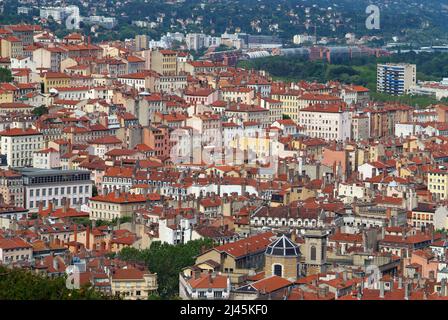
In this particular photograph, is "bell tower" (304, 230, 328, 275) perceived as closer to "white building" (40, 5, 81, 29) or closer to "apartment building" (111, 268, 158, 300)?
"apartment building" (111, 268, 158, 300)

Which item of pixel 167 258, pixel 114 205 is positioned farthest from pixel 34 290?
pixel 114 205

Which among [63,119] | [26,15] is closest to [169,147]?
[63,119]

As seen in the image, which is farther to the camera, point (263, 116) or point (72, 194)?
point (263, 116)

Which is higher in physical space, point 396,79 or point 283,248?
point 396,79

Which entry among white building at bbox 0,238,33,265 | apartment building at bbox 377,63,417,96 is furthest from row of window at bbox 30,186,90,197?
apartment building at bbox 377,63,417,96

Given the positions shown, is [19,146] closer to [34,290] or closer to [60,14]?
[34,290]

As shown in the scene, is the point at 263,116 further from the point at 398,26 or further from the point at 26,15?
the point at 398,26
